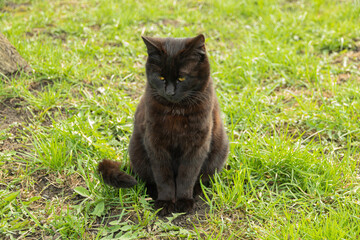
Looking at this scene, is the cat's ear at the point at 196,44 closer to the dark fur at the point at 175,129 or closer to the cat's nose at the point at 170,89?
the dark fur at the point at 175,129

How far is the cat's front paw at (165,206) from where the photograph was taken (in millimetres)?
2648

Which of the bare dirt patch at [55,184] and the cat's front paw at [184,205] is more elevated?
the bare dirt patch at [55,184]

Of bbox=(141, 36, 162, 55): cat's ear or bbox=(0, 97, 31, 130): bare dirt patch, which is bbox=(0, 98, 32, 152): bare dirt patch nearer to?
bbox=(0, 97, 31, 130): bare dirt patch

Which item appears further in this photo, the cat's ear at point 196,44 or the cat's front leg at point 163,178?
the cat's front leg at point 163,178

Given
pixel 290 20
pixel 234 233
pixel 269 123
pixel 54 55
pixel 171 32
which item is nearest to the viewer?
pixel 234 233

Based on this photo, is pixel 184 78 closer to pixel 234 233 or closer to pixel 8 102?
pixel 234 233

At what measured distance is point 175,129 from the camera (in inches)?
101

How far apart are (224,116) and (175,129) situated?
3.78 feet

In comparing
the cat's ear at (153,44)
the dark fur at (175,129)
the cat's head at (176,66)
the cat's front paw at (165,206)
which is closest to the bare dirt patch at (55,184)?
the dark fur at (175,129)

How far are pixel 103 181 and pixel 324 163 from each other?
167cm

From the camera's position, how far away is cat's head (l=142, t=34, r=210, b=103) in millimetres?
2406

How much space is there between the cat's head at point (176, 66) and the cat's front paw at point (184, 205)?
73 cm

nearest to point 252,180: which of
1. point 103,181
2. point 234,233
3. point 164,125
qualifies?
point 234,233

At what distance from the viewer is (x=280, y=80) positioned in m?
4.26
